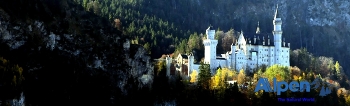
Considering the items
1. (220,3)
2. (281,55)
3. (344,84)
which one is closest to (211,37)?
(281,55)

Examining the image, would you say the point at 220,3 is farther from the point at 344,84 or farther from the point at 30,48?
the point at 30,48

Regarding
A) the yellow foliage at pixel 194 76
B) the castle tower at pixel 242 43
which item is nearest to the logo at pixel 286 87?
the yellow foliage at pixel 194 76

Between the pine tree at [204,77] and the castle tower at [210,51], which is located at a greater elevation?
the castle tower at [210,51]

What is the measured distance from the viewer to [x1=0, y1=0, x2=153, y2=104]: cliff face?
214 feet

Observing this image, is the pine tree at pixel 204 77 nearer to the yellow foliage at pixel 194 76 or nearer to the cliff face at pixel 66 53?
the yellow foliage at pixel 194 76

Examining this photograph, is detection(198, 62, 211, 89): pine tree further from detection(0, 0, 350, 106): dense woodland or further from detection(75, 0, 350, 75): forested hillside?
detection(75, 0, 350, 75): forested hillside

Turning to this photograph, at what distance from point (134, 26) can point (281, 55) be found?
3127 centimetres

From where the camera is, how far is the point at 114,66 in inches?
2923

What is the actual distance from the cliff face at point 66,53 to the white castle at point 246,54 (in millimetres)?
20998

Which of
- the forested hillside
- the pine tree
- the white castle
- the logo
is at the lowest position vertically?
the logo

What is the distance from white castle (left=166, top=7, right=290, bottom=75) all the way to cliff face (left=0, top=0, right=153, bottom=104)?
20998mm

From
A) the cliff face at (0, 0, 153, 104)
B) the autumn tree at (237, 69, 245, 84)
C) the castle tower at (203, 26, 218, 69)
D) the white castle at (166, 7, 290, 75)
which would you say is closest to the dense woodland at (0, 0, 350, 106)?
the autumn tree at (237, 69, 245, 84)

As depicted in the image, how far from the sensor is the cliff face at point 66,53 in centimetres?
6519

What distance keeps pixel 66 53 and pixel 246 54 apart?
41755 mm
